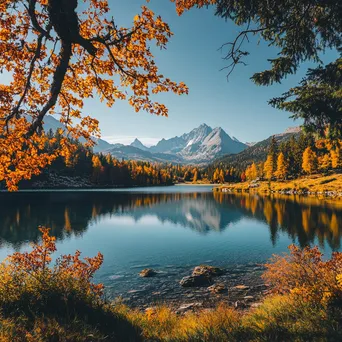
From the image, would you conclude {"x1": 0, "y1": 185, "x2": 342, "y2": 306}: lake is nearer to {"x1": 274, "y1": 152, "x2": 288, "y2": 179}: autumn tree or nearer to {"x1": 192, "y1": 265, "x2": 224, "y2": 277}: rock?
{"x1": 192, "y1": 265, "x2": 224, "y2": 277}: rock

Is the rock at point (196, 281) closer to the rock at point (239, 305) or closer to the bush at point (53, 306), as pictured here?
the rock at point (239, 305)

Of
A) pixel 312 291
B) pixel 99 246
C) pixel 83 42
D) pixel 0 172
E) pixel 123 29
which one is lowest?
pixel 99 246

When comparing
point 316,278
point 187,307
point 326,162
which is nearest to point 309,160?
point 326,162

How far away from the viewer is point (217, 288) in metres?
15.8

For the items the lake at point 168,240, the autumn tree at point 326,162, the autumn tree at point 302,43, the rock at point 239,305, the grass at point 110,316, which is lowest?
the lake at point 168,240

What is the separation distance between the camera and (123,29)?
18.9 feet

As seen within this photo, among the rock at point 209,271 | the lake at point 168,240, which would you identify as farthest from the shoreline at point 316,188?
the rock at point 209,271

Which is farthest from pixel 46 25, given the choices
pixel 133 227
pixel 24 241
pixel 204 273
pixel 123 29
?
pixel 133 227

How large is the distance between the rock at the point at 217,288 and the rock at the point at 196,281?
778 mm

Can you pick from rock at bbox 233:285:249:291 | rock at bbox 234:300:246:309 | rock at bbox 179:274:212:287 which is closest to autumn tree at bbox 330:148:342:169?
rock at bbox 233:285:249:291

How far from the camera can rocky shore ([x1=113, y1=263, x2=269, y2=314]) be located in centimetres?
1390

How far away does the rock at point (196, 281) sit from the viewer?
1678cm

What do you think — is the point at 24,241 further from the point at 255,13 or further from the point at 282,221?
the point at 282,221

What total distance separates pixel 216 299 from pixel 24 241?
84.6ft
